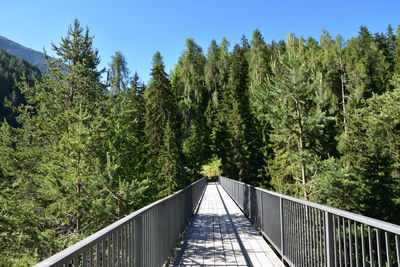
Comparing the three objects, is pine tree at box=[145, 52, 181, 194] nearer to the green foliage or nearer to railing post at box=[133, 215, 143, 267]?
the green foliage

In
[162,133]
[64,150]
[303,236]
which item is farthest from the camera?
[162,133]

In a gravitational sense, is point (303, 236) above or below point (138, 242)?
below

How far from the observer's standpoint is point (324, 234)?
3.21 meters

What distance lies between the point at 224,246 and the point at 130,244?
4067mm

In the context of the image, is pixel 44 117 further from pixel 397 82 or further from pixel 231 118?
pixel 231 118

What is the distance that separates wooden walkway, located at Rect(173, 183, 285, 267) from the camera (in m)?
5.30

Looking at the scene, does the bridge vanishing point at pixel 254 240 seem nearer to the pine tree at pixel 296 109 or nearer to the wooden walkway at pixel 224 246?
the wooden walkway at pixel 224 246

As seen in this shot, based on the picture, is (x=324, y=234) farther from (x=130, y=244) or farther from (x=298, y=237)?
(x=130, y=244)

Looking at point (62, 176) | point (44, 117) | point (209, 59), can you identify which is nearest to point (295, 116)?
point (62, 176)

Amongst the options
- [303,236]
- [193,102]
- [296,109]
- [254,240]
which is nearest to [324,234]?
[303,236]

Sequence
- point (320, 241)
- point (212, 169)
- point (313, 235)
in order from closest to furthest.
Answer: point (320, 241) → point (313, 235) → point (212, 169)

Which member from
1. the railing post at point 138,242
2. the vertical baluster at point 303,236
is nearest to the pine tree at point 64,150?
the railing post at point 138,242

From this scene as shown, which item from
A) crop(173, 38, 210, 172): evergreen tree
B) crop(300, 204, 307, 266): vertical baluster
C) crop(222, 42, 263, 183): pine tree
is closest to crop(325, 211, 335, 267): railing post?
crop(300, 204, 307, 266): vertical baluster

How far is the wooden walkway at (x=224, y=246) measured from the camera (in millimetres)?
5298
